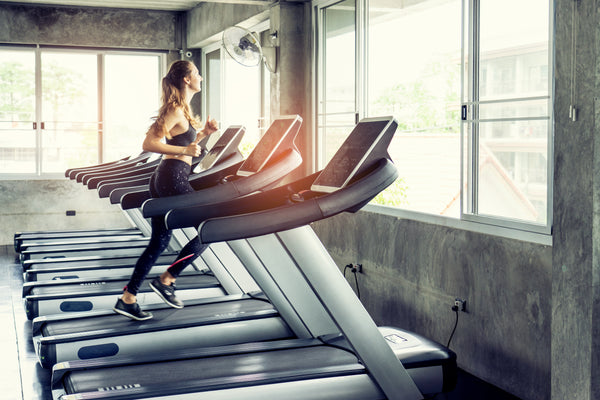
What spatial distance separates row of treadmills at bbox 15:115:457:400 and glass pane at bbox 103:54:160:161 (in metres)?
4.41

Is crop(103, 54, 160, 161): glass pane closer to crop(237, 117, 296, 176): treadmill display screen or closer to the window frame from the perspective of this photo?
the window frame

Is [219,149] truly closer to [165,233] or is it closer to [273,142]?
[165,233]

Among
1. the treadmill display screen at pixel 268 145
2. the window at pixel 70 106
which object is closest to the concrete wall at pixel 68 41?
the window at pixel 70 106

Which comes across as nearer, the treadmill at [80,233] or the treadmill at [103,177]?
the treadmill at [103,177]

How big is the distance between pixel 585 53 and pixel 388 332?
157 cm

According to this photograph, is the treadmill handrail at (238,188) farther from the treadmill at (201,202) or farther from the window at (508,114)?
the window at (508,114)

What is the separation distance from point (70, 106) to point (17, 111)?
61 centimetres

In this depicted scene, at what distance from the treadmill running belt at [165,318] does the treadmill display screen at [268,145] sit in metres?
0.85

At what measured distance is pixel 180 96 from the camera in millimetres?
3865

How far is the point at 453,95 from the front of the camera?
→ 13.3ft

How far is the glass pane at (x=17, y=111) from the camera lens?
8.52 m

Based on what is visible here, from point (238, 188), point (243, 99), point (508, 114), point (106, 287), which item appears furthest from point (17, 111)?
point (508, 114)

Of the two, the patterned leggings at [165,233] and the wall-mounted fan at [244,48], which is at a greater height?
the wall-mounted fan at [244,48]

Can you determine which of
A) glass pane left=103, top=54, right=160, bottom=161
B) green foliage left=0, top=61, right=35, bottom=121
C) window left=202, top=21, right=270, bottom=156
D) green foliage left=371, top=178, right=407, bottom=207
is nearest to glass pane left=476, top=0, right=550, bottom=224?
green foliage left=371, top=178, right=407, bottom=207
